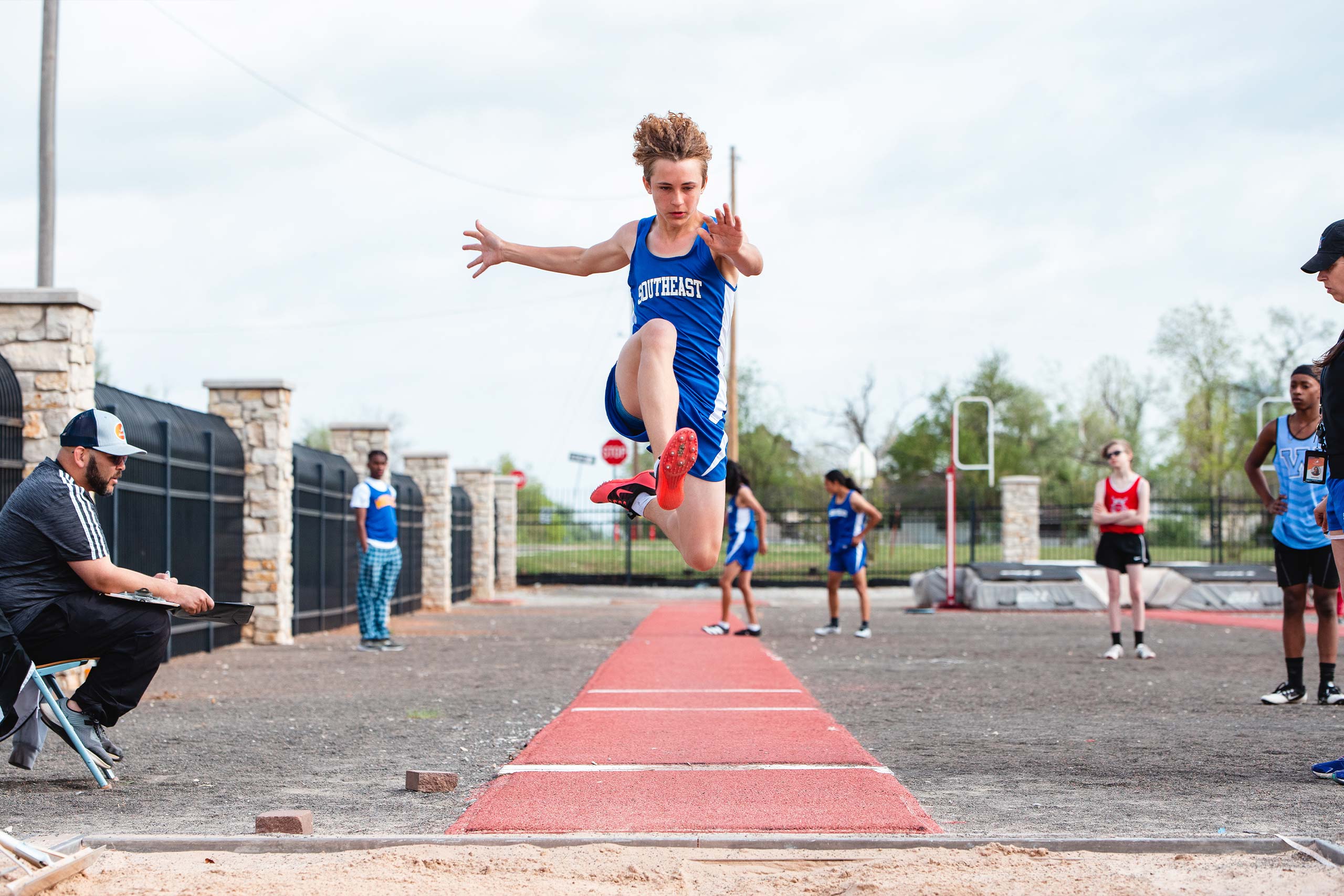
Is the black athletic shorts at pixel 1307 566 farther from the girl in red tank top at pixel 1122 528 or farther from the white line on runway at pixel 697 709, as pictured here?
the white line on runway at pixel 697 709

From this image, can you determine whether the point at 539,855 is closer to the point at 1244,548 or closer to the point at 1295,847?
the point at 1295,847

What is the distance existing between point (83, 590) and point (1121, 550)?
926cm

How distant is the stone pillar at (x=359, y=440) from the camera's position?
64.5 ft

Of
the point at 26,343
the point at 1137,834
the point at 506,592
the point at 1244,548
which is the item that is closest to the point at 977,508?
the point at 1244,548

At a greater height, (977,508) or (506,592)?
(977,508)

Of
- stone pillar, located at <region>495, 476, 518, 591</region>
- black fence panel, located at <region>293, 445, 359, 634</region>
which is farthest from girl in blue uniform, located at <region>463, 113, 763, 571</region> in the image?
stone pillar, located at <region>495, 476, 518, 591</region>

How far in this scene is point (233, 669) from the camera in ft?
38.2

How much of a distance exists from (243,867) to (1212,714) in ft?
21.1

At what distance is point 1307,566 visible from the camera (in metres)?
8.27

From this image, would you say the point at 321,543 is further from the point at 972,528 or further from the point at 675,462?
the point at 972,528

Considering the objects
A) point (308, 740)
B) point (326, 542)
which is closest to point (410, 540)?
point (326, 542)

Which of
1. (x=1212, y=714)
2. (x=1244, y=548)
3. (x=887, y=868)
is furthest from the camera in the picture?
(x=1244, y=548)

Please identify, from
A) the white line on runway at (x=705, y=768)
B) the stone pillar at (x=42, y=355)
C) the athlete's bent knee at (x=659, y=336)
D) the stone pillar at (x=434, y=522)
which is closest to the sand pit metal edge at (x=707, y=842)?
the white line on runway at (x=705, y=768)

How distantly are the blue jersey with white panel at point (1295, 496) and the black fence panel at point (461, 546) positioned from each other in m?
17.4
